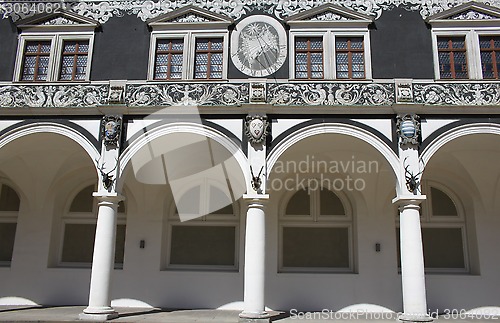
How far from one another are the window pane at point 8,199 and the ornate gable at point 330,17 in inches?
424

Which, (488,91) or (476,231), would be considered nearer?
(488,91)

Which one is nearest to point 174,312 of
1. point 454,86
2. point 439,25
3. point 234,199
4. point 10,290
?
point 234,199

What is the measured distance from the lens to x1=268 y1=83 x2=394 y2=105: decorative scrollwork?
12578mm

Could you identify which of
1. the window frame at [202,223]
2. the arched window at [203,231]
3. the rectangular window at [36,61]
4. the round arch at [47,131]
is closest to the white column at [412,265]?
the window frame at [202,223]

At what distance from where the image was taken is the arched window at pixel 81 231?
1562 cm

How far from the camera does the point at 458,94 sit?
1255cm

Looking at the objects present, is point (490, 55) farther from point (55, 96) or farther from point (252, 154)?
point (55, 96)

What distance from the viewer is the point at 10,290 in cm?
1512

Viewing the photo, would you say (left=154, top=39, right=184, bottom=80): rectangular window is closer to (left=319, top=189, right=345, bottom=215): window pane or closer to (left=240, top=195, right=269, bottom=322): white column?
(left=240, top=195, right=269, bottom=322): white column

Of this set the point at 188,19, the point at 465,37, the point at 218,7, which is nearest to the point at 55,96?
the point at 188,19

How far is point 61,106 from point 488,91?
11.6 meters

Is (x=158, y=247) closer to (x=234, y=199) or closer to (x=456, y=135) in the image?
(x=234, y=199)

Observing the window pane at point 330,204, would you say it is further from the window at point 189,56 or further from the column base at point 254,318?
the window at point 189,56

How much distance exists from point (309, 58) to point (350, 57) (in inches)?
46.2
